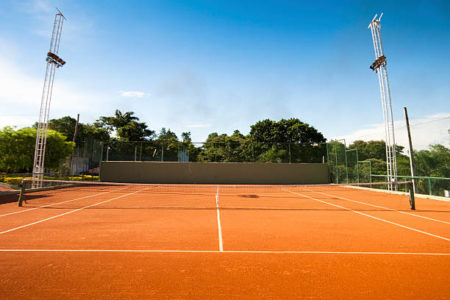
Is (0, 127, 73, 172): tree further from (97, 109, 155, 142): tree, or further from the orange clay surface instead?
(97, 109, 155, 142): tree

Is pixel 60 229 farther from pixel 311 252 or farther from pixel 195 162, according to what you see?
pixel 195 162

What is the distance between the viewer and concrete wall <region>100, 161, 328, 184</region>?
2508 cm

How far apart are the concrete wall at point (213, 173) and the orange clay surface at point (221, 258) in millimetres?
17326

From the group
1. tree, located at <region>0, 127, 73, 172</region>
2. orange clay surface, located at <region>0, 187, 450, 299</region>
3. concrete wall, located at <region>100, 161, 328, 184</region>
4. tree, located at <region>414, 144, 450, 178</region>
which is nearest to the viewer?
orange clay surface, located at <region>0, 187, 450, 299</region>

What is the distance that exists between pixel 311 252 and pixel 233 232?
208cm

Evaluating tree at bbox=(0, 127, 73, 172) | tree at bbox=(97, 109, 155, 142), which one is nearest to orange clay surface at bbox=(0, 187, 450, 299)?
tree at bbox=(0, 127, 73, 172)

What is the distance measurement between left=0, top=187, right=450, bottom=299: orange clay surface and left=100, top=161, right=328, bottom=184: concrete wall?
56.8 ft

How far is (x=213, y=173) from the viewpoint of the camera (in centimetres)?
2519

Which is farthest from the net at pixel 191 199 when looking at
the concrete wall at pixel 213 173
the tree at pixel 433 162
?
the concrete wall at pixel 213 173

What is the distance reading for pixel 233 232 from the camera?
619cm

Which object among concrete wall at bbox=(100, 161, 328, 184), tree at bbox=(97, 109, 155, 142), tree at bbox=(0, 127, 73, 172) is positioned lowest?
concrete wall at bbox=(100, 161, 328, 184)

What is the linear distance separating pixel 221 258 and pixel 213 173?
818 inches

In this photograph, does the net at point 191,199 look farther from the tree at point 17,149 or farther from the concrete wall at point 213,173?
the concrete wall at point 213,173

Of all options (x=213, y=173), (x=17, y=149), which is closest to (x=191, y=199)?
(x=213, y=173)
